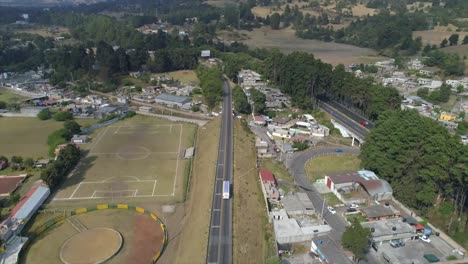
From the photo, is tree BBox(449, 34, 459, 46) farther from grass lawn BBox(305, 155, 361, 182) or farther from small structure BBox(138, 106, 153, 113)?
small structure BBox(138, 106, 153, 113)

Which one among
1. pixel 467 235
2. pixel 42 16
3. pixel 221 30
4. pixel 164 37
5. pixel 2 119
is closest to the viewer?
pixel 467 235

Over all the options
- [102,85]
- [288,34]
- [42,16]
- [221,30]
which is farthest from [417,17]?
[42,16]

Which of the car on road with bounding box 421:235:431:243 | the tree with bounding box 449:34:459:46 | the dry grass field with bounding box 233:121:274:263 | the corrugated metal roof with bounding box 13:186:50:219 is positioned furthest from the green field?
the tree with bounding box 449:34:459:46

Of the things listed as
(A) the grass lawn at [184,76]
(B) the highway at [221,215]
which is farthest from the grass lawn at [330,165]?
(A) the grass lawn at [184,76]

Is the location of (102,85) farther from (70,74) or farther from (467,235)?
(467,235)

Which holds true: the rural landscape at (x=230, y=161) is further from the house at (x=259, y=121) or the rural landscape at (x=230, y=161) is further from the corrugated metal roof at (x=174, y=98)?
the corrugated metal roof at (x=174, y=98)

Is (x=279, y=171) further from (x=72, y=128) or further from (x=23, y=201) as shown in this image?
(x=72, y=128)
